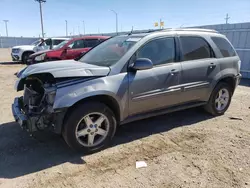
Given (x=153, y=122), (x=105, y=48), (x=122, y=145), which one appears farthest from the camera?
(x=153, y=122)

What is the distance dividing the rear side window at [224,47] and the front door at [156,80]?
129 centimetres

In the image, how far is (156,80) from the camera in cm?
383

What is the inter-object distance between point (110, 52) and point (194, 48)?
1710mm

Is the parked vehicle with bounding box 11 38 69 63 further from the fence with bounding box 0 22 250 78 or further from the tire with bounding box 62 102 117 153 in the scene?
the tire with bounding box 62 102 117 153

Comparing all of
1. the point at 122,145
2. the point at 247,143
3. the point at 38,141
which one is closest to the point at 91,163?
the point at 122,145

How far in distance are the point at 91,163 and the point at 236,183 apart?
1920mm

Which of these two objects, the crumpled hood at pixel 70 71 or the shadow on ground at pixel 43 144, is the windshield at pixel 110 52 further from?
the shadow on ground at pixel 43 144

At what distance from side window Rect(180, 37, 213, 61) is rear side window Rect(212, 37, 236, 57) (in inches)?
13.0

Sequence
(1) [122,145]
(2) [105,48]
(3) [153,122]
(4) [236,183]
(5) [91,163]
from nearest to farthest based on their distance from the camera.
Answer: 1. (4) [236,183]
2. (5) [91,163]
3. (1) [122,145]
4. (2) [105,48]
5. (3) [153,122]

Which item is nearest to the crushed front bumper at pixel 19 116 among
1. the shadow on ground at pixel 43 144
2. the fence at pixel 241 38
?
the shadow on ground at pixel 43 144

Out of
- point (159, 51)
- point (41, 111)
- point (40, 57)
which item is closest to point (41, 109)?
point (41, 111)

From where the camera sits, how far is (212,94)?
483 centimetres

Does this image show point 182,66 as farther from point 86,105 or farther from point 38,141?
point 38,141

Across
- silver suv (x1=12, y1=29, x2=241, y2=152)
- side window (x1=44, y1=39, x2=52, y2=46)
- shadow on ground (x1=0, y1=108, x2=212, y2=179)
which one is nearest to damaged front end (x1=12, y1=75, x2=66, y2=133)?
silver suv (x1=12, y1=29, x2=241, y2=152)
